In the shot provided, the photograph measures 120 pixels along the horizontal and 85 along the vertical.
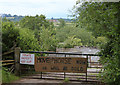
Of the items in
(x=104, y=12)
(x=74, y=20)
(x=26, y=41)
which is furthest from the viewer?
(x=26, y=41)

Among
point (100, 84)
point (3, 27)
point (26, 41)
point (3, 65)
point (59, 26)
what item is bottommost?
point (100, 84)

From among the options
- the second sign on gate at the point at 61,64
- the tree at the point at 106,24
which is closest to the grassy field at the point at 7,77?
the second sign on gate at the point at 61,64

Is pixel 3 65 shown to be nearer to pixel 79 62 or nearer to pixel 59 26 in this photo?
pixel 79 62

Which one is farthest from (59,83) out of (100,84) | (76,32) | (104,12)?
(76,32)

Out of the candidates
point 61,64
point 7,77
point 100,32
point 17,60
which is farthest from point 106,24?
point 7,77

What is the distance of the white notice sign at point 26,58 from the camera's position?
3.91 m

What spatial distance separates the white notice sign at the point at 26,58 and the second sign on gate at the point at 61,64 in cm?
14

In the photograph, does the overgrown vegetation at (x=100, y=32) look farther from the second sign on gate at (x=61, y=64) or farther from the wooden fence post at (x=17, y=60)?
the second sign on gate at (x=61, y=64)

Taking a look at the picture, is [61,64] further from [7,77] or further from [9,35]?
[9,35]

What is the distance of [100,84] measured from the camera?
3590 millimetres

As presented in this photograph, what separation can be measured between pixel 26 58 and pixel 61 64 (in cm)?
94

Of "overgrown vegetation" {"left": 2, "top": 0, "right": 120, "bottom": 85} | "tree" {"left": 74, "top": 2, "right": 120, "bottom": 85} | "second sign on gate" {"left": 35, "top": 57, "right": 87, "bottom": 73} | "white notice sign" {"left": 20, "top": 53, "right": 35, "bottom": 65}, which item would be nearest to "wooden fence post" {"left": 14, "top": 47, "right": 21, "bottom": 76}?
"white notice sign" {"left": 20, "top": 53, "right": 35, "bottom": 65}

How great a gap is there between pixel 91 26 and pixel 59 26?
22.0 feet

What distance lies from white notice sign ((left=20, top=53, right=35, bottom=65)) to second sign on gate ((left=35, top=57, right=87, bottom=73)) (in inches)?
5.6
